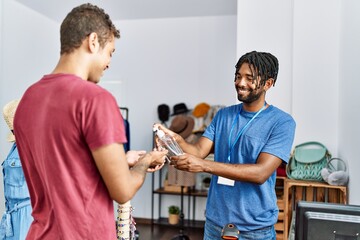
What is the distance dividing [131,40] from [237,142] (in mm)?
3662

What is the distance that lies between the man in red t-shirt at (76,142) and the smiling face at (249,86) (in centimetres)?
83

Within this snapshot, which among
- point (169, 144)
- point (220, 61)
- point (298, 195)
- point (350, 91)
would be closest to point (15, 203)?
point (169, 144)

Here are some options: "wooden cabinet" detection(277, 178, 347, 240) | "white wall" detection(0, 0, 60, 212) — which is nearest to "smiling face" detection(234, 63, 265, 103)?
"wooden cabinet" detection(277, 178, 347, 240)

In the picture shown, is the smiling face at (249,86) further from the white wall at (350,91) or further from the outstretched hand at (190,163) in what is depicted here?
the white wall at (350,91)

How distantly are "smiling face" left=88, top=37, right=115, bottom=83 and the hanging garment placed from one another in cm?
148

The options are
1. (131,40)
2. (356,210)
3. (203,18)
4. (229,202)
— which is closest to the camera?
(356,210)

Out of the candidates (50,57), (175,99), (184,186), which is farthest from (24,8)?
(184,186)

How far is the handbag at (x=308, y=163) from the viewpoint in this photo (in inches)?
110

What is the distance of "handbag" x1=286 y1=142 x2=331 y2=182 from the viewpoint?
280 centimetres

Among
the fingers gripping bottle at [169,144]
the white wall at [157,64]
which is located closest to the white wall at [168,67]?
the white wall at [157,64]

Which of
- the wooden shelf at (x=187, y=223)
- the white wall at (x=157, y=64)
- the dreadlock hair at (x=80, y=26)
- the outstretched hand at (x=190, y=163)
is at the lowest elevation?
the wooden shelf at (x=187, y=223)

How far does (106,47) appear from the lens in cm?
99

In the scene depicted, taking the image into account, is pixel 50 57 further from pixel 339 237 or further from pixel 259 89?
pixel 339 237

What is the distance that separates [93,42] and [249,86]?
916 mm
